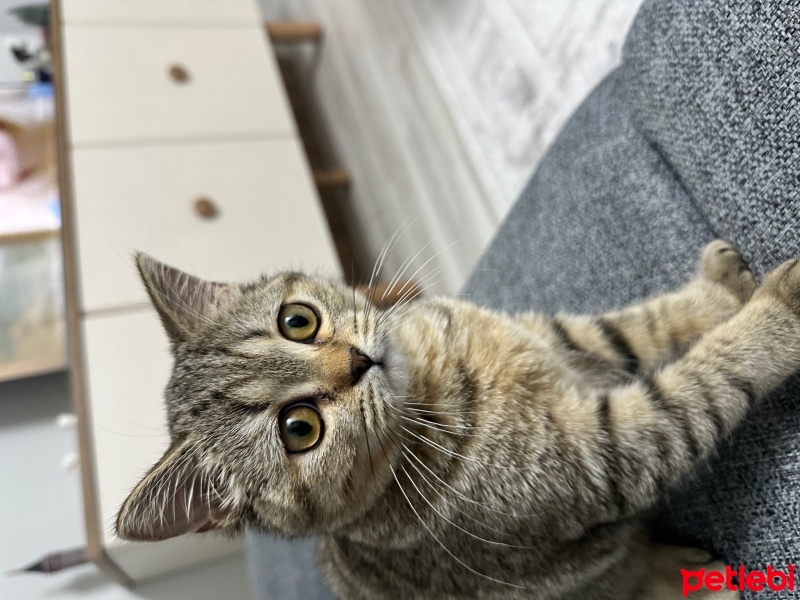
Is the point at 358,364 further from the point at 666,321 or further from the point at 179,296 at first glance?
the point at 666,321

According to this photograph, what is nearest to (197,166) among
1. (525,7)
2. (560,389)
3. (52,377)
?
(52,377)

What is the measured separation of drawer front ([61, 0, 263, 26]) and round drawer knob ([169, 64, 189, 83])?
275 millimetres

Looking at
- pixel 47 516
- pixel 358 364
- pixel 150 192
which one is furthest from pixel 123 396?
pixel 358 364

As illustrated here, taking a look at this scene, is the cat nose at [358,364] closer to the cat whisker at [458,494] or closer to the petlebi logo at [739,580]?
the cat whisker at [458,494]

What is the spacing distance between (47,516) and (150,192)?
3.60 ft

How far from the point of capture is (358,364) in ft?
2.34

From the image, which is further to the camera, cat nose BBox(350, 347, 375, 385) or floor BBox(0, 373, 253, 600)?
floor BBox(0, 373, 253, 600)

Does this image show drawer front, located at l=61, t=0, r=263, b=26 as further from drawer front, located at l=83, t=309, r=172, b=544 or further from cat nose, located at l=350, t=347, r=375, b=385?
cat nose, located at l=350, t=347, r=375, b=385

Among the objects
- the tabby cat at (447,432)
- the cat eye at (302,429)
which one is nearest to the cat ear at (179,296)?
the tabby cat at (447,432)

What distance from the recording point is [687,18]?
2.34 ft

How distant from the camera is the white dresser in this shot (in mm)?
1493

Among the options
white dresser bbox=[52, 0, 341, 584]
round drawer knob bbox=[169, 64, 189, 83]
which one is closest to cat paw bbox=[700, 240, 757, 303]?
white dresser bbox=[52, 0, 341, 584]

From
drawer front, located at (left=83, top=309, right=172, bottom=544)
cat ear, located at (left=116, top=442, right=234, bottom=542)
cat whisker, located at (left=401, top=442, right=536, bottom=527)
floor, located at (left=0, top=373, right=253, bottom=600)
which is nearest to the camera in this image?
cat ear, located at (left=116, top=442, right=234, bottom=542)

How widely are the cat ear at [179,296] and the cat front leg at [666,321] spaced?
1.86 feet
